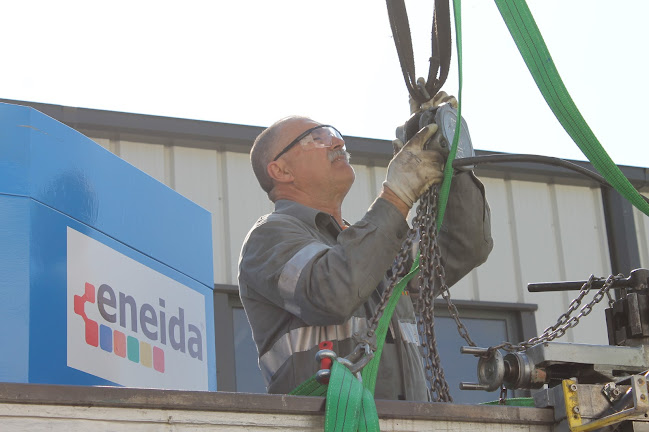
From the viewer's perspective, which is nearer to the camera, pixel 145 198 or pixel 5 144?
pixel 5 144

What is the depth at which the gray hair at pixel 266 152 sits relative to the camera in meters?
4.22

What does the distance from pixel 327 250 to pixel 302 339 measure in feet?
0.98

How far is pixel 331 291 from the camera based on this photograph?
3.36 meters

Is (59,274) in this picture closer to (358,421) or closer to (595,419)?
(358,421)

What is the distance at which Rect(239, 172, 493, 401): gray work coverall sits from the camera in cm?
340

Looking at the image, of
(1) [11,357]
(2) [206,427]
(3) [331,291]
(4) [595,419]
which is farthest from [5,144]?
(4) [595,419]

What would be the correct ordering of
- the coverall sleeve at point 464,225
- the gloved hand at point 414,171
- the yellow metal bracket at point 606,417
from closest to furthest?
1. the yellow metal bracket at point 606,417
2. the gloved hand at point 414,171
3. the coverall sleeve at point 464,225

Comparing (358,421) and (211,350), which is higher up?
(211,350)

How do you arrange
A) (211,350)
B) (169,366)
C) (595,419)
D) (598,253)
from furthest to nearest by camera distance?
(598,253), (211,350), (169,366), (595,419)

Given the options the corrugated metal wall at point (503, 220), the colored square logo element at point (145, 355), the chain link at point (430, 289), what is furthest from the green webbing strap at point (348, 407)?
the corrugated metal wall at point (503, 220)

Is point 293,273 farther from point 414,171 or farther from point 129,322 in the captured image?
point 129,322

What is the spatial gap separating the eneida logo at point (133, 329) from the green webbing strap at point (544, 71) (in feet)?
5.53

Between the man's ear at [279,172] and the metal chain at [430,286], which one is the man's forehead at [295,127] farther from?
the metal chain at [430,286]

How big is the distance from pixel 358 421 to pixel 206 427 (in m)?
0.37
